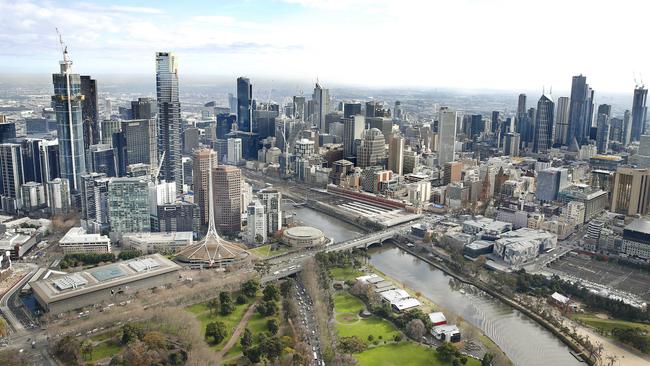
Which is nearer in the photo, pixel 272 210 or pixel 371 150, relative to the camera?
pixel 272 210

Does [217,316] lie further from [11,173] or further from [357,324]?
[11,173]

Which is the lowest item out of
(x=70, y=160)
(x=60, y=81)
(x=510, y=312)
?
(x=510, y=312)

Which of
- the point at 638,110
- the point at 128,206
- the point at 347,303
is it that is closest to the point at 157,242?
the point at 128,206

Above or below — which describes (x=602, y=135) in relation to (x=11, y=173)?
above

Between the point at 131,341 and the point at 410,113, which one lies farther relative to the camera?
the point at 410,113

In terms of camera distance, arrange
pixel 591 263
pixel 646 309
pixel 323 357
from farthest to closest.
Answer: pixel 591 263 < pixel 646 309 < pixel 323 357

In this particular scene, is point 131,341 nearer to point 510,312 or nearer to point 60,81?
point 510,312

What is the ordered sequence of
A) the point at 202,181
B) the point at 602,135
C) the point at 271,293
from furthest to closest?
1. the point at 602,135
2. the point at 202,181
3. the point at 271,293

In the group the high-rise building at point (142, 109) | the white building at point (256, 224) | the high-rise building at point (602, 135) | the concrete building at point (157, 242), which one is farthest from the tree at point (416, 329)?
the high-rise building at point (602, 135)

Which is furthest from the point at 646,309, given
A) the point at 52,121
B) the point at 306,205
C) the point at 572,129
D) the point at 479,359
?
the point at 52,121
